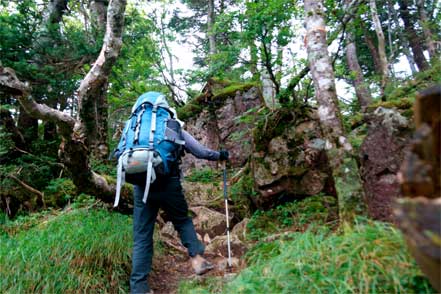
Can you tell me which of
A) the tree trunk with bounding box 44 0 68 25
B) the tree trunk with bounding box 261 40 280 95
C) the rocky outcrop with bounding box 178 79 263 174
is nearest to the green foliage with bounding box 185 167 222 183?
the rocky outcrop with bounding box 178 79 263 174

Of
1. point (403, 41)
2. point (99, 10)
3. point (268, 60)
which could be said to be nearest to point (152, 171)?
point (268, 60)

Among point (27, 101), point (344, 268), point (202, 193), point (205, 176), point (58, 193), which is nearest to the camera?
point (344, 268)

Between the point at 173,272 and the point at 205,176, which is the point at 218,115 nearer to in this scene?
the point at 205,176

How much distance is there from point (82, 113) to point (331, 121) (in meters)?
3.72

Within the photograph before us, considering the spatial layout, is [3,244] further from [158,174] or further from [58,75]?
[58,75]

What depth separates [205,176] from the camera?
811 centimetres

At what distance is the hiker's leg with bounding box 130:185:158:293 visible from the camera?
3.54 metres

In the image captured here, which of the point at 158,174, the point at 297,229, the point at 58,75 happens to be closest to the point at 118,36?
the point at 58,75

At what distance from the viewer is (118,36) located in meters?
5.56

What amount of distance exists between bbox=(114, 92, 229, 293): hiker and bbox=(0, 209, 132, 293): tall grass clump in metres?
0.62

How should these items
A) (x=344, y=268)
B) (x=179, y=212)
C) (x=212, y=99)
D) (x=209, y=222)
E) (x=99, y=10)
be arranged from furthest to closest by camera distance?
(x=212, y=99) → (x=99, y=10) → (x=209, y=222) → (x=179, y=212) → (x=344, y=268)

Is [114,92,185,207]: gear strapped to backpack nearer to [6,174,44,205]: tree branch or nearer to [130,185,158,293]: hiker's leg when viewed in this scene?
[130,185,158,293]: hiker's leg

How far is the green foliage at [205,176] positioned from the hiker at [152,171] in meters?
3.95

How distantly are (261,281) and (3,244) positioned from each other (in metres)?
3.43
